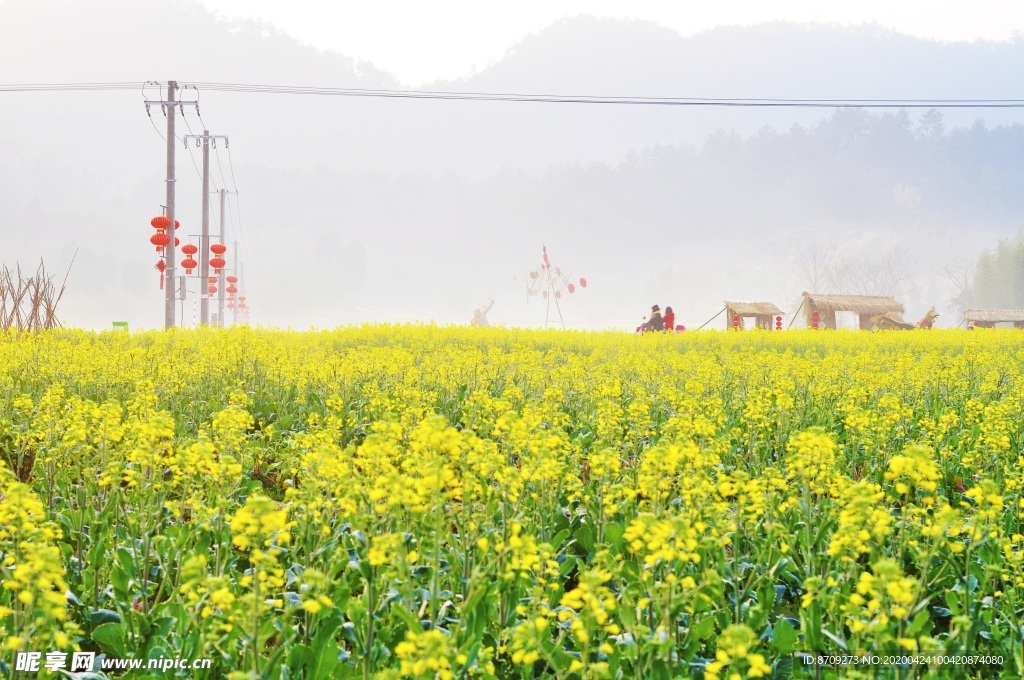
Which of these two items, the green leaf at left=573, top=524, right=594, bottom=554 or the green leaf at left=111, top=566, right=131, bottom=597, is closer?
the green leaf at left=111, top=566, right=131, bottom=597

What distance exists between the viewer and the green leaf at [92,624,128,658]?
9.96 feet

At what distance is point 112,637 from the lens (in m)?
3.04

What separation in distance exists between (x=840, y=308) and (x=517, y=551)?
33193 millimetres

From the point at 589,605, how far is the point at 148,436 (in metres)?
3.06

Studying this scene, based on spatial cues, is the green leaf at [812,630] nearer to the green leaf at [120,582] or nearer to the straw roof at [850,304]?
the green leaf at [120,582]

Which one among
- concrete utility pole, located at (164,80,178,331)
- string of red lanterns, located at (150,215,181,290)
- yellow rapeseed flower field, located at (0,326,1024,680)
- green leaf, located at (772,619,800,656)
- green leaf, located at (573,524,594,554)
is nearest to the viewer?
yellow rapeseed flower field, located at (0,326,1024,680)

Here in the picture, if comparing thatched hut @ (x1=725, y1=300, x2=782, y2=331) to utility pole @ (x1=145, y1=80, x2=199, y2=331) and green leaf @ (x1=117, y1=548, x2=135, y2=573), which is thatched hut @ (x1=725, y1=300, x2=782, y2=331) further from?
green leaf @ (x1=117, y1=548, x2=135, y2=573)

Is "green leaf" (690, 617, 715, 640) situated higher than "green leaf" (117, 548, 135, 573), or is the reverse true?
"green leaf" (117, 548, 135, 573)

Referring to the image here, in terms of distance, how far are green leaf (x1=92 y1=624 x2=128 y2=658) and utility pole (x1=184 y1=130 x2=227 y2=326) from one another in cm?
1954

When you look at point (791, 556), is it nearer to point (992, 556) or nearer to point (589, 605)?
point (992, 556)

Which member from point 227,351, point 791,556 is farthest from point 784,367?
point 227,351

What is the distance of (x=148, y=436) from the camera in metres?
4.41

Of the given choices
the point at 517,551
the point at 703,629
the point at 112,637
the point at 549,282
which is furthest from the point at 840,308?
the point at 112,637

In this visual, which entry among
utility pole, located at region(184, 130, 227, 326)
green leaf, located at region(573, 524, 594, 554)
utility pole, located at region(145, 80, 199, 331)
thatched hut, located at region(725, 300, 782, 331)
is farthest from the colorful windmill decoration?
green leaf, located at region(573, 524, 594, 554)
